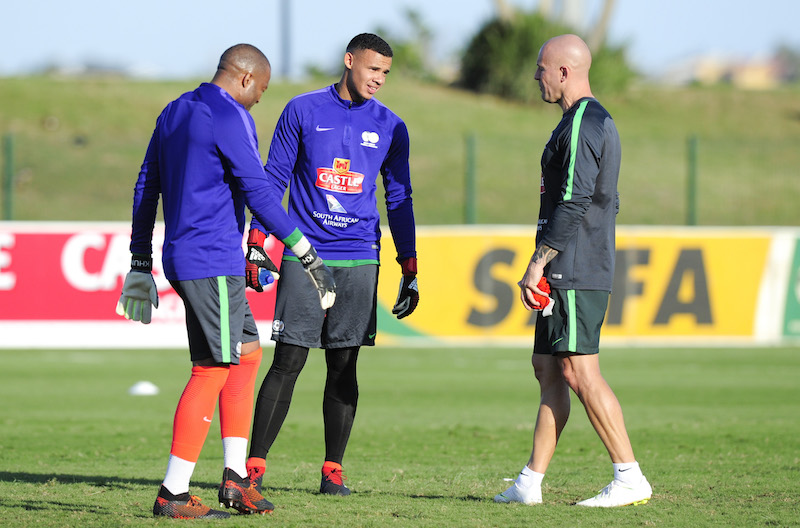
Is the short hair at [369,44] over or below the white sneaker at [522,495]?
over

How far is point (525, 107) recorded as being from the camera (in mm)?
36719

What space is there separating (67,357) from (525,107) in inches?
974

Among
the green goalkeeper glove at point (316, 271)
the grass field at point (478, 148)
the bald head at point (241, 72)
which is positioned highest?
the grass field at point (478, 148)

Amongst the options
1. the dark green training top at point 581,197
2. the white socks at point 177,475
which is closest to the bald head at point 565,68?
the dark green training top at point 581,197

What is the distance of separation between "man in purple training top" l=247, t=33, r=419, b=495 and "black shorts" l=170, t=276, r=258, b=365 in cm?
66

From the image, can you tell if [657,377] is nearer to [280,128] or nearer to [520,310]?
[520,310]

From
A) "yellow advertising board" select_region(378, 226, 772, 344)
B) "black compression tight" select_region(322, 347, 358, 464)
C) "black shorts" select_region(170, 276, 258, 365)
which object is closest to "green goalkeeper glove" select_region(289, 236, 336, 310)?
"black shorts" select_region(170, 276, 258, 365)

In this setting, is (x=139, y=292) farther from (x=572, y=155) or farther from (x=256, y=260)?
(x=572, y=155)

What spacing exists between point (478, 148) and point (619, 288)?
12.5 meters

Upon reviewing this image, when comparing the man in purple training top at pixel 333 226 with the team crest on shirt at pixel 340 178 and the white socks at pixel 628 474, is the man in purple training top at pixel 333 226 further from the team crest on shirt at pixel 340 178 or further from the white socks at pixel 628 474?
the white socks at pixel 628 474

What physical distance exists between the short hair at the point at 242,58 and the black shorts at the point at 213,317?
3.16 ft

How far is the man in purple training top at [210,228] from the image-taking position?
198 inches

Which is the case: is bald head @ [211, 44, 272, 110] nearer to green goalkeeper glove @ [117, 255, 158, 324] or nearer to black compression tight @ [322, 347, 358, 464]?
green goalkeeper glove @ [117, 255, 158, 324]

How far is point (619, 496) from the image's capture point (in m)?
5.41
